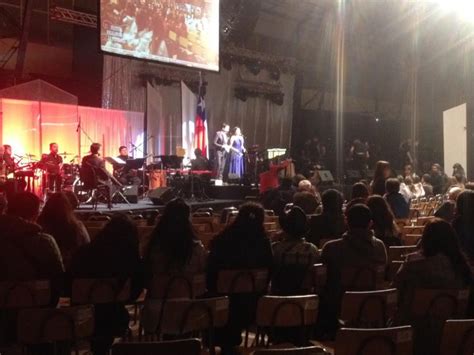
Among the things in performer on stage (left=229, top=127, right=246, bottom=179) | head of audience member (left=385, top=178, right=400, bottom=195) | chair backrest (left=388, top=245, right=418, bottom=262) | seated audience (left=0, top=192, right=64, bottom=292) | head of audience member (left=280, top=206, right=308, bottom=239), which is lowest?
chair backrest (left=388, top=245, right=418, bottom=262)

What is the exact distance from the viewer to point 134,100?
1530 cm

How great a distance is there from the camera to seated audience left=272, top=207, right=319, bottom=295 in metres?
4.01

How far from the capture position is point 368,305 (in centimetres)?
340

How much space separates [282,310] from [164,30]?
978cm

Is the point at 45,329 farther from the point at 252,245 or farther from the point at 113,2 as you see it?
the point at 113,2

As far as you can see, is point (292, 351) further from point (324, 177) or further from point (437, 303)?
point (324, 177)

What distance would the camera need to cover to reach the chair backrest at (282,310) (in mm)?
3266

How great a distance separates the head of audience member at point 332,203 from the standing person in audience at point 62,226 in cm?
222

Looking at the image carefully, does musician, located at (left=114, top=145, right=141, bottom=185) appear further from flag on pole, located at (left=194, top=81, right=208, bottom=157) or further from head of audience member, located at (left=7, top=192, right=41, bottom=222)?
head of audience member, located at (left=7, top=192, right=41, bottom=222)

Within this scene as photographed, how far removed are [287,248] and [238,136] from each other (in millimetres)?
11353

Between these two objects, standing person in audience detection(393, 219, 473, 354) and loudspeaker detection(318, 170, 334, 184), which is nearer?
standing person in audience detection(393, 219, 473, 354)

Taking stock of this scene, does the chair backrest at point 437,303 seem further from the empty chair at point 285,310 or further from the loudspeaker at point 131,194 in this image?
the loudspeaker at point 131,194

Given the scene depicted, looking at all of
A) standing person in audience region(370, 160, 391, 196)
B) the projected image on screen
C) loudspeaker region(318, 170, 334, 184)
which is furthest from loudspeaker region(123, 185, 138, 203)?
standing person in audience region(370, 160, 391, 196)

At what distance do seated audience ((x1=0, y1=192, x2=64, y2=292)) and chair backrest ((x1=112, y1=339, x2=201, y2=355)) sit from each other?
1.28 meters
